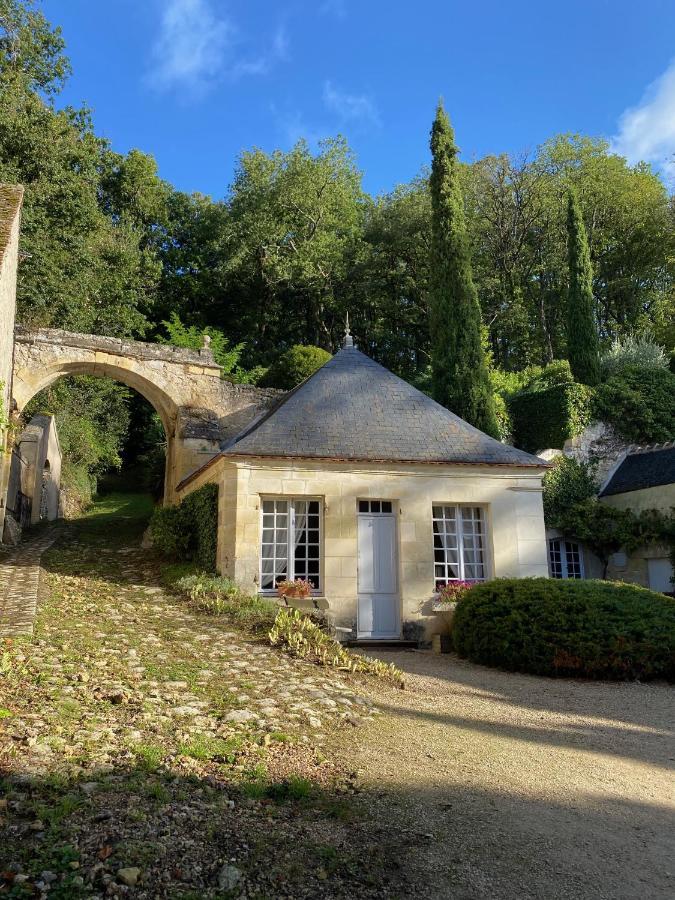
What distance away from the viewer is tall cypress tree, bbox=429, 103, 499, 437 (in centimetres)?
1708

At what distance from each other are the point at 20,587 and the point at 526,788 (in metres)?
6.45

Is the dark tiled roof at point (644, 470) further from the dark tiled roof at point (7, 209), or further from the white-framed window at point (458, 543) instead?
the dark tiled roof at point (7, 209)

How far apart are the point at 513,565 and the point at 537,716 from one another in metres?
4.42

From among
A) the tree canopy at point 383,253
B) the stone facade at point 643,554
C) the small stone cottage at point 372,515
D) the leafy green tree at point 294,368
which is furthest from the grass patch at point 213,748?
the tree canopy at point 383,253

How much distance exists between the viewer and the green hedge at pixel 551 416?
16.8 metres

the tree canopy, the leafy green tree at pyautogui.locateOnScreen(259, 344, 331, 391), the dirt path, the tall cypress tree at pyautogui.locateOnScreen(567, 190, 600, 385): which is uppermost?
the tree canopy

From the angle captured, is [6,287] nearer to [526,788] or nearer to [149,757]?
[149,757]

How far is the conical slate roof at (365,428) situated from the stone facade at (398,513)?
0.19m

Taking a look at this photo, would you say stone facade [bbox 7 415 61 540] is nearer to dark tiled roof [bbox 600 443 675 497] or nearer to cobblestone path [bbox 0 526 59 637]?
cobblestone path [bbox 0 526 59 637]

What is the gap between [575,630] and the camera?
700 centimetres

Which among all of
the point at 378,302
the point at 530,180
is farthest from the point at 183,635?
the point at 530,180

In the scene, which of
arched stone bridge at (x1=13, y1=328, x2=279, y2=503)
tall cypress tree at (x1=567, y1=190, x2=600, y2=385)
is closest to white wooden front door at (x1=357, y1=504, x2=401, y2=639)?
arched stone bridge at (x1=13, y1=328, x2=279, y2=503)

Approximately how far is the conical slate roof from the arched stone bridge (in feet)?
14.0

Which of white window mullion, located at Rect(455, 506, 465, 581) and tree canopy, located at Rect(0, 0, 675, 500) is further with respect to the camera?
tree canopy, located at Rect(0, 0, 675, 500)
